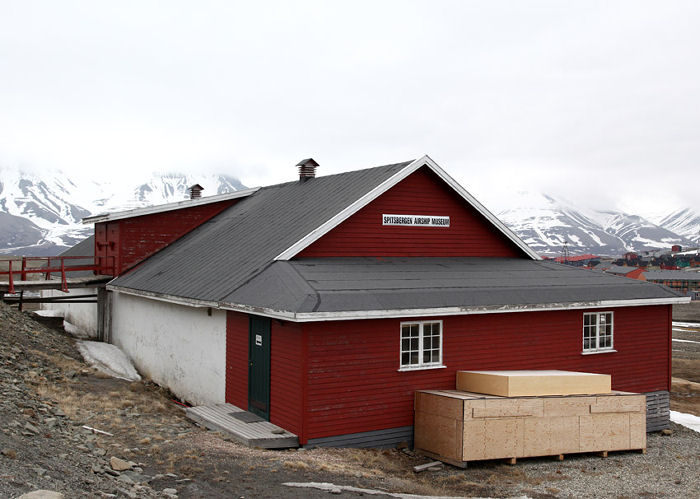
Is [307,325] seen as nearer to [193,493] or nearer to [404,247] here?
[193,493]

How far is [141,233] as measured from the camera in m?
24.0

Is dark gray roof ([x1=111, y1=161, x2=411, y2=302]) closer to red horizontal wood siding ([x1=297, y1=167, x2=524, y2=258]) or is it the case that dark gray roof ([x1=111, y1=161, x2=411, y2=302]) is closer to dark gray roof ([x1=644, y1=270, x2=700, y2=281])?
red horizontal wood siding ([x1=297, y1=167, x2=524, y2=258])

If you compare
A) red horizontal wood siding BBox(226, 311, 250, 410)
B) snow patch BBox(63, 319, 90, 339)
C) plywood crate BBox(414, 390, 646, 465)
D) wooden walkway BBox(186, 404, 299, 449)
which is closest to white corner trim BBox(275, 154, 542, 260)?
red horizontal wood siding BBox(226, 311, 250, 410)

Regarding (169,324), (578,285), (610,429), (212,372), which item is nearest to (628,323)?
(578,285)

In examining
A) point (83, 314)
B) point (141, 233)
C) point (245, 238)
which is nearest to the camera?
point (245, 238)

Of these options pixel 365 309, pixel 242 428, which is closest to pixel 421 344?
pixel 365 309

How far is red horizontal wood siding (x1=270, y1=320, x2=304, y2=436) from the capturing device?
547 inches

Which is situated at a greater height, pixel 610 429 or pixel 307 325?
pixel 307 325

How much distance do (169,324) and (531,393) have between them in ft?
33.2

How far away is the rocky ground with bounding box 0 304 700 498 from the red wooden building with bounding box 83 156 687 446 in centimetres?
136

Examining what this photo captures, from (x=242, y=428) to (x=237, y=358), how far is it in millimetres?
2287

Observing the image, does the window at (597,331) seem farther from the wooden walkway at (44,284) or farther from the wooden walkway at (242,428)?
the wooden walkway at (44,284)

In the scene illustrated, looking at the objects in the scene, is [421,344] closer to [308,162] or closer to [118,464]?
[118,464]

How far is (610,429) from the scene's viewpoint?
15078 millimetres
